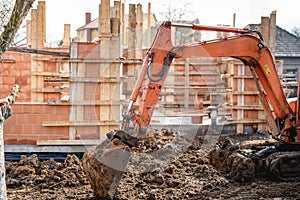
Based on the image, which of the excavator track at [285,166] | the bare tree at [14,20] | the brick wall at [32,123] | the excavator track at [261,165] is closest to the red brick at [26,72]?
the brick wall at [32,123]

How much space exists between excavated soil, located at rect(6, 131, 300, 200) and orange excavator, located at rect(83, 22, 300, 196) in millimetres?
675

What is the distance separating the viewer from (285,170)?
6734mm

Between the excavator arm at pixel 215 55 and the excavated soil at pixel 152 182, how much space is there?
1038 millimetres

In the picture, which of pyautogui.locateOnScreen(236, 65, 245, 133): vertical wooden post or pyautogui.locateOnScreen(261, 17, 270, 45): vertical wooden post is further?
pyautogui.locateOnScreen(236, 65, 245, 133): vertical wooden post

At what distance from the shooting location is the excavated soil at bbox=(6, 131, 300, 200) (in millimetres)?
5797

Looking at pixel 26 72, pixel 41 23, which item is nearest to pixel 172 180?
pixel 26 72

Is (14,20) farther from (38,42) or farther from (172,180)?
(38,42)

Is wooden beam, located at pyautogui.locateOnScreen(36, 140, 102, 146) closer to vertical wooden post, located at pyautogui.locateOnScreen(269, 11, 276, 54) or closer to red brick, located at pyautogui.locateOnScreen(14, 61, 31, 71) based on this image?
vertical wooden post, located at pyautogui.locateOnScreen(269, 11, 276, 54)

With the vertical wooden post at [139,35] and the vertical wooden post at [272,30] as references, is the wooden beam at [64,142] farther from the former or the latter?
the vertical wooden post at [272,30]

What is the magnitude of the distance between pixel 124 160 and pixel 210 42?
2.45m

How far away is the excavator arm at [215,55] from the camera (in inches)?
226

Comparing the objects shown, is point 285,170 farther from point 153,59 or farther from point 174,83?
point 174,83

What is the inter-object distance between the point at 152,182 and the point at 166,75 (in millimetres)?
1652

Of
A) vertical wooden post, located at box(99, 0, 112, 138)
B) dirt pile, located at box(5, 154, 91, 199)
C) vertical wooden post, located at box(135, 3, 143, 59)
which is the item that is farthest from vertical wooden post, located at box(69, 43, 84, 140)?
vertical wooden post, located at box(135, 3, 143, 59)
